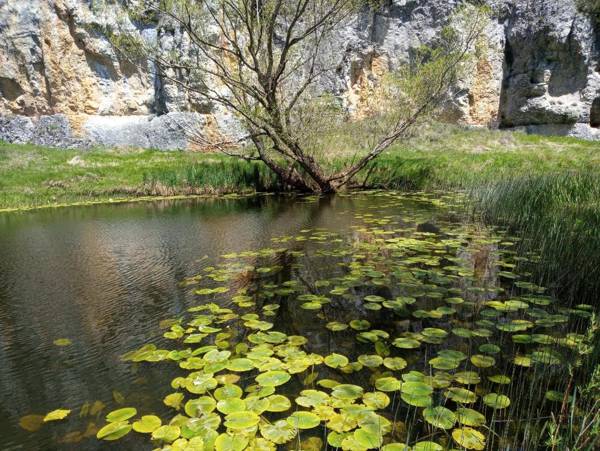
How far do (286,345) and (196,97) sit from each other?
23063 mm

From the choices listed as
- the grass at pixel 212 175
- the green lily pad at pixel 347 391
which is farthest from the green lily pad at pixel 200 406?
the grass at pixel 212 175

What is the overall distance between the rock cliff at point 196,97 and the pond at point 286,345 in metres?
19.8

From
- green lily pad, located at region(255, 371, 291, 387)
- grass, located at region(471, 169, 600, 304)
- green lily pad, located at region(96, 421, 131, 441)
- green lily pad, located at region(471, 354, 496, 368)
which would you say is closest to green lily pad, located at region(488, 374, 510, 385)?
green lily pad, located at region(471, 354, 496, 368)

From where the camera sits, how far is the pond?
6.92ft

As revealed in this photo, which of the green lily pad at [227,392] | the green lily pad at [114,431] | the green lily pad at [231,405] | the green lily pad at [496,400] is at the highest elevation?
the green lily pad at [496,400]

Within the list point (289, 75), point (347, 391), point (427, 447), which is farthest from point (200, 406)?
point (289, 75)

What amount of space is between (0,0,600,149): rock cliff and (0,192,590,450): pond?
19823 mm

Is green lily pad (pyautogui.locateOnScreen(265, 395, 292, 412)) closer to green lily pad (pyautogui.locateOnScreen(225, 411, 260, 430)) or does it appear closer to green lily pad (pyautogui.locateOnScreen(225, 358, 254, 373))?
green lily pad (pyautogui.locateOnScreen(225, 411, 260, 430))

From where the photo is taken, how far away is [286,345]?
2.98m

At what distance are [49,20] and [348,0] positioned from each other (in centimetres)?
2148

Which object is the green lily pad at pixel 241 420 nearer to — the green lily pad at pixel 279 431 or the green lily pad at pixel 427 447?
the green lily pad at pixel 279 431

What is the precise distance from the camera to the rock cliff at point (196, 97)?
2341cm

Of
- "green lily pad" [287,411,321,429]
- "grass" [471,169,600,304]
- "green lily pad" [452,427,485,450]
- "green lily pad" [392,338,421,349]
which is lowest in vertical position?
"green lily pad" [287,411,321,429]

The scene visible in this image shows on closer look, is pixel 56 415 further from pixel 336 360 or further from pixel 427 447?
pixel 427 447
